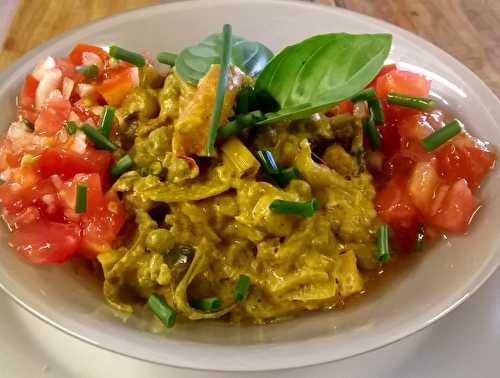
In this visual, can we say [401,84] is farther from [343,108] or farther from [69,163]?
[69,163]

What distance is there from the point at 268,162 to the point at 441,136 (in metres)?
0.53

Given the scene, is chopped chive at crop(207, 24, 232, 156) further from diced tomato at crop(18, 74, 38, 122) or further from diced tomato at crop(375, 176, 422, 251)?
diced tomato at crop(18, 74, 38, 122)

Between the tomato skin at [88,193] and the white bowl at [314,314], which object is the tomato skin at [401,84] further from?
the tomato skin at [88,193]

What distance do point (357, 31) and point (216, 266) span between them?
126cm

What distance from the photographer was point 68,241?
63.4 inches

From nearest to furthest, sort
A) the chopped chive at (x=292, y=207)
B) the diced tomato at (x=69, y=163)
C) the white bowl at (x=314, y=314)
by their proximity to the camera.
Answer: the white bowl at (x=314, y=314) < the chopped chive at (x=292, y=207) < the diced tomato at (x=69, y=163)

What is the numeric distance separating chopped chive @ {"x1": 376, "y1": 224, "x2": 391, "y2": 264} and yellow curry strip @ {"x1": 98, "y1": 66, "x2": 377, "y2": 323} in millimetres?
33

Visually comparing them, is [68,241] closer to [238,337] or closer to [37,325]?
[37,325]

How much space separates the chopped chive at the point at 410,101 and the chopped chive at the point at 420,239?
35 centimetres

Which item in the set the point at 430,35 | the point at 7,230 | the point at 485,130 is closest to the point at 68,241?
the point at 7,230

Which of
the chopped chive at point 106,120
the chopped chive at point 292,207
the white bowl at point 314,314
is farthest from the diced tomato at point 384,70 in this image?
the chopped chive at point 106,120

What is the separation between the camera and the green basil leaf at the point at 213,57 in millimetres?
1750

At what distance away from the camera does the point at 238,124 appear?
1.60 meters

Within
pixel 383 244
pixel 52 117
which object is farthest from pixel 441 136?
pixel 52 117
